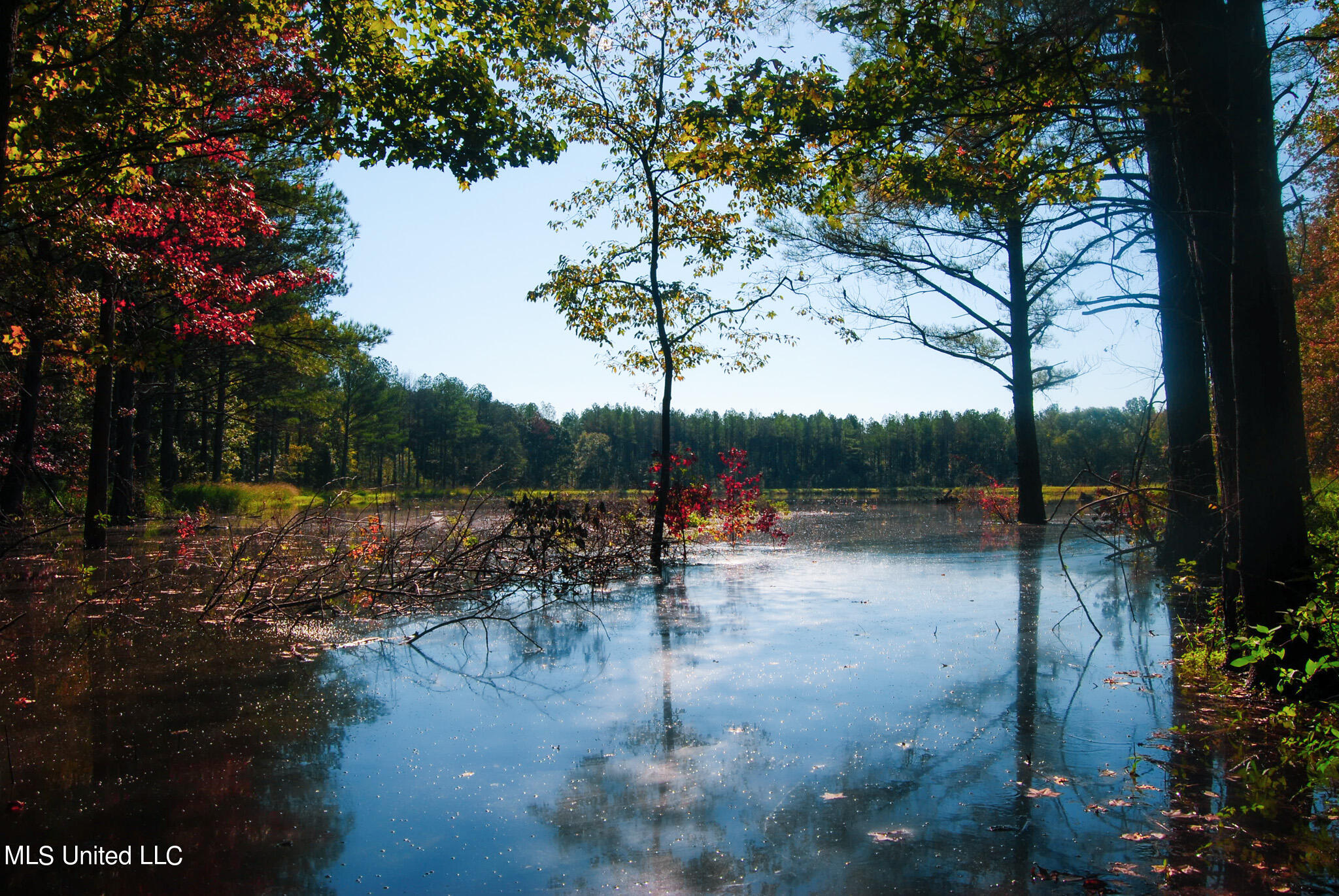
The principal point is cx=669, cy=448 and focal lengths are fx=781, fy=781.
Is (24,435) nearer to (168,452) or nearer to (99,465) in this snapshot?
(99,465)

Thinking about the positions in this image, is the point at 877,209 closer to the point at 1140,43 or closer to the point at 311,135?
the point at 1140,43

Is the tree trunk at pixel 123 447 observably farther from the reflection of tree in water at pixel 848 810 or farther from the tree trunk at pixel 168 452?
the reflection of tree in water at pixel 848 810

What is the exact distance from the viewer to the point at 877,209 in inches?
655

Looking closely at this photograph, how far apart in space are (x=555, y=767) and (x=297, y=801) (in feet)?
3.67

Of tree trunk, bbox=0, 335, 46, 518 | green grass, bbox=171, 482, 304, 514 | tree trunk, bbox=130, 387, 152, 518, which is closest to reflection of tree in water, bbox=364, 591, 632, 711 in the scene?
tree trunk, bbox=0, 335, 46, 518

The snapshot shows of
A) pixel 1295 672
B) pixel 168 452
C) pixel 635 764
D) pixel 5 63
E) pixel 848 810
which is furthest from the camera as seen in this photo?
pixel 168 452

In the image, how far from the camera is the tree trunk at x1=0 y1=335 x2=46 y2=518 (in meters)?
14.1

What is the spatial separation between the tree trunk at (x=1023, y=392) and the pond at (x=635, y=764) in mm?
12186

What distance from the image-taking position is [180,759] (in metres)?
3.78

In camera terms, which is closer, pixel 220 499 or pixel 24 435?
pixel 24 435

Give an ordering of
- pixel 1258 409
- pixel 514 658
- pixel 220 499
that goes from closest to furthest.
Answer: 1. pixel 1258 409
2. pixel 514 658
3. pixel 220 499

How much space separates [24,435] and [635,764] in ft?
54.8

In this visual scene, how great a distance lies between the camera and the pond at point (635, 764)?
2734mm

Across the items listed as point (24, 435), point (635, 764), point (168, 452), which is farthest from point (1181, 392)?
point (168, 452)
